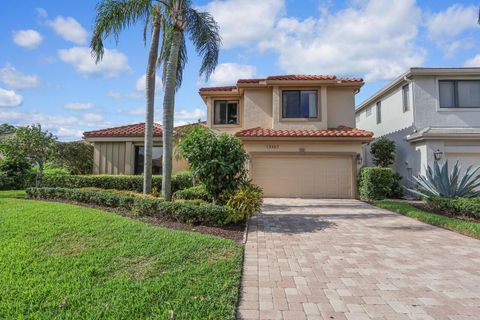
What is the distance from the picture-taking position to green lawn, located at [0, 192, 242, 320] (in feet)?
11.8

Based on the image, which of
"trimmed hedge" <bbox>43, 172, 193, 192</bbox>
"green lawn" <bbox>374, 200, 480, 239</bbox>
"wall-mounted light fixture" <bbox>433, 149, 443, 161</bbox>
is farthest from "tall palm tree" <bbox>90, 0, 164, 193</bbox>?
"wall-mounted light fixture" <bbox>433, 149, 443, 161</bbox>

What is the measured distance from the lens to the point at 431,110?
48.7ft

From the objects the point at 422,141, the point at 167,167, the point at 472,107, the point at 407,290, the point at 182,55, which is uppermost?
the point at 182,55

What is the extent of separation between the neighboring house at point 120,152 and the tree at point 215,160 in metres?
8.80

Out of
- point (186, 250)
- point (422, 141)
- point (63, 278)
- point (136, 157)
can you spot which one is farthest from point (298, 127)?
point (63, 278)

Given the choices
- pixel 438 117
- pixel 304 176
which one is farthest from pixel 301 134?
pixel 438 117

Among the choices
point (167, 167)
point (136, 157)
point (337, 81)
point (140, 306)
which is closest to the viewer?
point (140, 306)

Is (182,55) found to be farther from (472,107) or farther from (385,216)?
(472,107)

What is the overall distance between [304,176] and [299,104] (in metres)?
4.08

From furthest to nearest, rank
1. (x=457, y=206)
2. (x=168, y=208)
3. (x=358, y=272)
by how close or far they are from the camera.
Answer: (x=457, y=206), (x=168, y=208), (x=358, y=272)

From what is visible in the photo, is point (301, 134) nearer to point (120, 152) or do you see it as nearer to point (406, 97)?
point (406, 97)

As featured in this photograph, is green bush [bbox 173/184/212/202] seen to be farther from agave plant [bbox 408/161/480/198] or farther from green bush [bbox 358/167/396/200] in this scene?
agave plant [bbox 408/161/480/198]

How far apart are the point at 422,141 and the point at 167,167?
12233 millimetres

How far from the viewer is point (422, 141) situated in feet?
46.8
